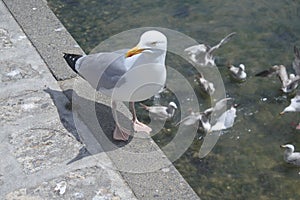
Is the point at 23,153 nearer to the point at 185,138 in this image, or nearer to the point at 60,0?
the point at 185,138

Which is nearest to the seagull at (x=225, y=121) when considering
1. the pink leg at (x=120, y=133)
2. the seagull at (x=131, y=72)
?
the seagull at (x=131, y=72)

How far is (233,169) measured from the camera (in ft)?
17.7

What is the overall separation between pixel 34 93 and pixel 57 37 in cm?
113

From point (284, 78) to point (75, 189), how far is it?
2.86 meters

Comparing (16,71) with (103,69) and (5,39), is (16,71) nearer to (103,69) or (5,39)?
(5,39)

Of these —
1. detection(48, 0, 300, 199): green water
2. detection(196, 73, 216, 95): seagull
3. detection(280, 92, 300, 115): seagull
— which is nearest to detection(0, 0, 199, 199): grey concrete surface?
detection(48, 0, 300, 199): green water

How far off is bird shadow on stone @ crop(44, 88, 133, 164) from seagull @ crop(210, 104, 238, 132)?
3.19 feet

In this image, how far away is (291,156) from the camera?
5.34 meters

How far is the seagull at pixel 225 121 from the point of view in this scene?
19.3 feet

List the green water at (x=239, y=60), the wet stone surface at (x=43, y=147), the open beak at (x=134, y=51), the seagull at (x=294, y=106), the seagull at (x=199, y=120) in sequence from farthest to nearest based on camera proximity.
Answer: the seagull at (x=294, y=106), the seagull at (x=199, y=120), the green water at (x=239, y=60), the open beak at (x=134, y=51), the wet stone surface at (x=43, y=147)

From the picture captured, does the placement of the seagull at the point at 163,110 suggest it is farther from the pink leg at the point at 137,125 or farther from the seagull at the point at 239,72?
the seagull at the point at 239,72

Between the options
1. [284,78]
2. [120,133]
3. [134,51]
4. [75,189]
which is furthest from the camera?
[284,78]

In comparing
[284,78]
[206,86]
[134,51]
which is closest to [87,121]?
[134,51]

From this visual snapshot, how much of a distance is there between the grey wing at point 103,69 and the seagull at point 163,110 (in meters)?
0.78
